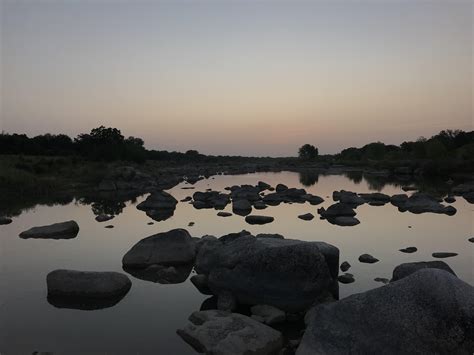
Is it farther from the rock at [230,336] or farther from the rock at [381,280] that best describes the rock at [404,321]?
the rock at [381,280]

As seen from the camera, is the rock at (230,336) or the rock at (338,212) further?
the rock at (338,212)

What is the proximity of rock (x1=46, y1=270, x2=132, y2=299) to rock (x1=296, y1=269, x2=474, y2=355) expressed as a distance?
19.2 ft

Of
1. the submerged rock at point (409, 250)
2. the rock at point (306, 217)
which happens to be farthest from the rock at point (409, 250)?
the rock at point (306, 217)

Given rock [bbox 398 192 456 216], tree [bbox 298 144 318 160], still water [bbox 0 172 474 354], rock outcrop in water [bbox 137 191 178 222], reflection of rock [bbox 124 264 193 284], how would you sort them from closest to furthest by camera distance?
1. still water [bbox 0 172 474 354]
2. reflection of rock [bbox 124 264 193 284]
3. rock [bbox 398 192 456 216]
4. rock outcrop in water [bbox 137 191 178 222]
5. tree [bbox 298 144 318 160]

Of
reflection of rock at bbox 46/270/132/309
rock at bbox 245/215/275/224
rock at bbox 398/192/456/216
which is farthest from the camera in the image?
rock at bbox 398/192/456/216

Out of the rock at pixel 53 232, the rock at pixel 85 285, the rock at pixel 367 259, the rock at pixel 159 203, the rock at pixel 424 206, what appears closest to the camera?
the rock at pixel 85 285

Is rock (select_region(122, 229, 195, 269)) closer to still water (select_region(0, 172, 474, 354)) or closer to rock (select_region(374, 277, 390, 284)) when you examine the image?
still water (select_region(0, 172, 474, 354))

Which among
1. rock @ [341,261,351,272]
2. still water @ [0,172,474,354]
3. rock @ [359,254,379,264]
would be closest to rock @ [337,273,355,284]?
still water @ [0,172,474,354]

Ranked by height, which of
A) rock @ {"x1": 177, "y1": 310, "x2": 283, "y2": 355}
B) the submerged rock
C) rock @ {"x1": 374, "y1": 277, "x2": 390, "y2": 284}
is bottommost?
the submerged rock

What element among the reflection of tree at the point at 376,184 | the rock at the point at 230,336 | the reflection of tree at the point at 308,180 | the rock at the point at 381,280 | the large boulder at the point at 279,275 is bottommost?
the reflection of tree at the point at 308,180

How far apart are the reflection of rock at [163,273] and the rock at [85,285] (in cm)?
143

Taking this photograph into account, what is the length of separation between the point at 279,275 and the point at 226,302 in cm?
144

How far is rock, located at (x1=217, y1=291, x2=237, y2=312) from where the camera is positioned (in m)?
9.82

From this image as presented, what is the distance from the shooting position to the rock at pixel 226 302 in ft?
32.2
